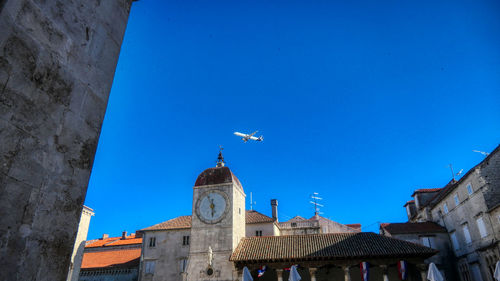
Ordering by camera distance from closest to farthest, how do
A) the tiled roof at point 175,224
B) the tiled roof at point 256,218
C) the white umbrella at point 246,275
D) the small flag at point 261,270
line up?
the white umbrella at point 246,275
the small flag at point 261,270
the tiled roof at point 175,224
the tiled roof at point 256,218

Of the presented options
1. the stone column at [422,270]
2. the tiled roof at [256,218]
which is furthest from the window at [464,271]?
the tiled roof at [256,218]

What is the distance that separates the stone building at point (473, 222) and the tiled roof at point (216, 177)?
18.2 metres

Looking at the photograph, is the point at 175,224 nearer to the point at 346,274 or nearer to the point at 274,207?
the point at 274,207

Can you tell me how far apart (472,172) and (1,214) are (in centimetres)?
3126

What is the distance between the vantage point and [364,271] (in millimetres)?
21000

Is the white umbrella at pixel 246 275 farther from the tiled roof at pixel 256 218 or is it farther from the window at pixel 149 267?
the window at pixel 149 267

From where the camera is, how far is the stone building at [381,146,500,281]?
24172 millimetres

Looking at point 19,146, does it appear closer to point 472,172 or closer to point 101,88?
point 101,88

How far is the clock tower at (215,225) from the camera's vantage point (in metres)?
22.4

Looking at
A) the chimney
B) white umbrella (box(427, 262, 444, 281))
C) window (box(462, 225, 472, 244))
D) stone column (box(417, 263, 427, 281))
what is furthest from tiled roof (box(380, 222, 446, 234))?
white umbrella (box(427, 262, 444, 281))

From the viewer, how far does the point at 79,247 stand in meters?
30.8

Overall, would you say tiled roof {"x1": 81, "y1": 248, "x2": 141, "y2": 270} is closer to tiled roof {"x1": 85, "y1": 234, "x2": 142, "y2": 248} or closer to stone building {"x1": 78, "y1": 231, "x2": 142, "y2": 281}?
stone building {"x1": 78, "y1": 231, "x2": 142, "y2": 281}

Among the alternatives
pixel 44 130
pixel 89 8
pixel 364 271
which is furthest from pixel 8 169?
pixel 364 271

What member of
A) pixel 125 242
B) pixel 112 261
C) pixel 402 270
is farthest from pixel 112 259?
pixel 402 270
